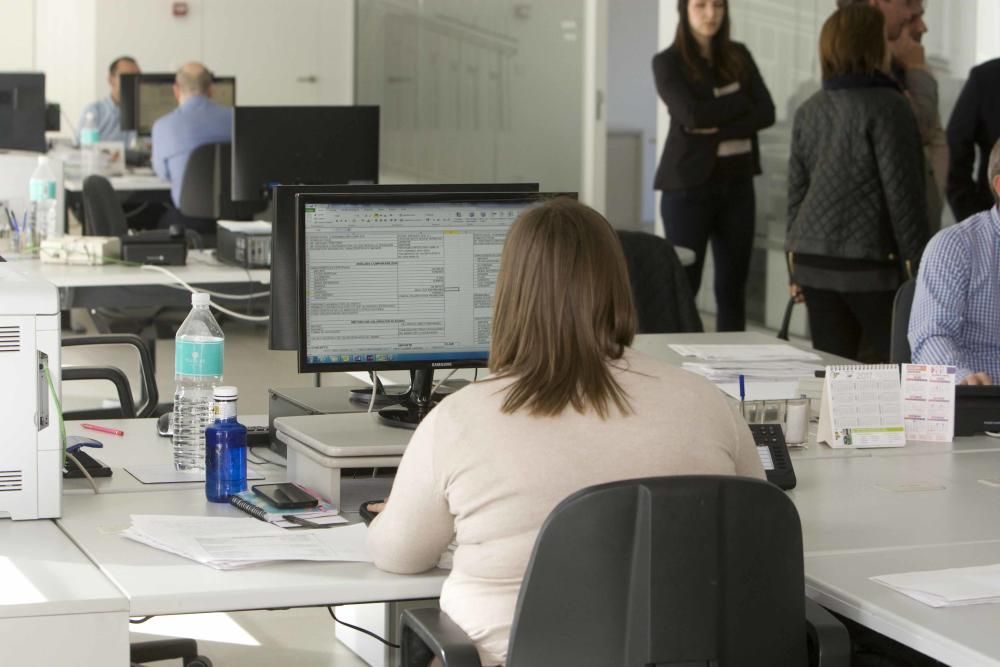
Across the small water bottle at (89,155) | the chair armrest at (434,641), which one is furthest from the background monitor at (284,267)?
the small water bottle at (89,155)

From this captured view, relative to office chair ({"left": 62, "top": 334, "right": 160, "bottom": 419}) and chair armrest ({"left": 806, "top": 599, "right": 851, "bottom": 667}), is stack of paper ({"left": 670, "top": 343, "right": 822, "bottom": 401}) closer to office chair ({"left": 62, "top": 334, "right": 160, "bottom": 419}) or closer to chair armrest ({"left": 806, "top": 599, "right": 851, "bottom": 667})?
chair armrest ({"left": 806, "top": 599, "right": 851, "bottom": 667})

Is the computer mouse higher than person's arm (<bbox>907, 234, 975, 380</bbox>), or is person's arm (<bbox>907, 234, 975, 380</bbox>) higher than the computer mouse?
person's arm (<bbox>907, 234, 975, 380</bbox>)

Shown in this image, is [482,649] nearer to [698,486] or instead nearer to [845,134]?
[698,486]

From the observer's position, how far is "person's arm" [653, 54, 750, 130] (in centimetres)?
564

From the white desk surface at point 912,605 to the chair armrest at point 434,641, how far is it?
0.49 metres

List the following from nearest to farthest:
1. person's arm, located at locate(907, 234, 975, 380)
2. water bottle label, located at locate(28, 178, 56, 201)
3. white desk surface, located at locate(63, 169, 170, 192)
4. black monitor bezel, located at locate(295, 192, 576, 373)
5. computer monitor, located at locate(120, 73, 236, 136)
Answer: black monitor bezel, located at locate(295, 192, 576, 373)
person's arm, located at locate(907, 234, 975, 380)
water bottle label, located at locate(28, 178, 56, 201)
white desk surface, located at locate(63, 169, 170, 192)
computer monitor, located at locate(120, 73, 236, 136)

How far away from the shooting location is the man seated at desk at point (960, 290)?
3.35 m

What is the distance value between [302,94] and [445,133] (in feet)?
6.99

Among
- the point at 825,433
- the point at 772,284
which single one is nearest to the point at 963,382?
the point at 825,433

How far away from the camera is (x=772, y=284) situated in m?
7.02

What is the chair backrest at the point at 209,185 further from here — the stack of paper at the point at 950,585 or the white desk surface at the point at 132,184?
the stack of paper at the point at 950,585

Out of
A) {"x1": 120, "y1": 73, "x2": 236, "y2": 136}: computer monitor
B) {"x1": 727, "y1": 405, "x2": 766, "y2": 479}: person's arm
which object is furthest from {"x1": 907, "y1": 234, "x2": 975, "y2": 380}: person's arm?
{"x1": 120, "y1": 73, "x2": 236, "y2": 136}: computer monitor

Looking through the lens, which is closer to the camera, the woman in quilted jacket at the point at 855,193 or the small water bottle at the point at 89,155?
the woman in quilted jacket at the point at 855,193

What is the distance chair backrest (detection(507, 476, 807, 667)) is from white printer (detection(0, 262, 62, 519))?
2.75ft
